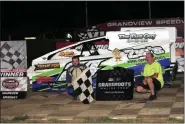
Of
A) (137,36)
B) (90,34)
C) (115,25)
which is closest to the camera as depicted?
(137,36)

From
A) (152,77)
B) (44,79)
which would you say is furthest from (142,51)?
(44,79)

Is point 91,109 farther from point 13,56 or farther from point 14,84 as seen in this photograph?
point 13,56

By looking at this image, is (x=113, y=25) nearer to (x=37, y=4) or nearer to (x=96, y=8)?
(x=96, y=8)

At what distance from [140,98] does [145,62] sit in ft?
3.45

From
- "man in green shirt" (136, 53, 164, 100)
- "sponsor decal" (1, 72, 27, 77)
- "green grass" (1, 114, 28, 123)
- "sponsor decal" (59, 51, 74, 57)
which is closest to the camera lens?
"green grass" (1, 114, 28, 123)

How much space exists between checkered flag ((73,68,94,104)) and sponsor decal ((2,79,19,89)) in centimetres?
175

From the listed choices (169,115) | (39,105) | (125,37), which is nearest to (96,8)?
(125,37)

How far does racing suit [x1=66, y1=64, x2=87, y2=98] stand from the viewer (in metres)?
9.12

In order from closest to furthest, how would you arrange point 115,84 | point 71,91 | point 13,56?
1. point 115,84
2. point 71,91
3. point 13,56

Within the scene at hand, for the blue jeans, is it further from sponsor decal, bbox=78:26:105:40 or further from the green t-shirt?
sponsor decal, bbox=78:26:105:40

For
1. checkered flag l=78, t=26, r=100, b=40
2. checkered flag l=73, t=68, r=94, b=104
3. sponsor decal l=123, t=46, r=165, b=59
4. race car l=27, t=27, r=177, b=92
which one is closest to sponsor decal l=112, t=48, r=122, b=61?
race car l=27, t=27, r=177, b=92

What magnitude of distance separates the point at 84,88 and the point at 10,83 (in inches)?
84.5

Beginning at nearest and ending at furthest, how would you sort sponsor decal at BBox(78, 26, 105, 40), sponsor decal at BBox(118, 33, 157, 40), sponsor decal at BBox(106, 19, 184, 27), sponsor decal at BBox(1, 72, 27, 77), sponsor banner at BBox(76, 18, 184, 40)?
sponsor decal at BBox(1, 72, 27, 77) → sponsor decal at BBox(118, 33, 157, 40) → sponsor decal at BBox(106, 19, 184, 27) → sponsor banner at BBox(76, 18, 184, 40) → sponsor decal at BBox(78, 26, 105, 40)

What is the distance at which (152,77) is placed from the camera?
888cm
